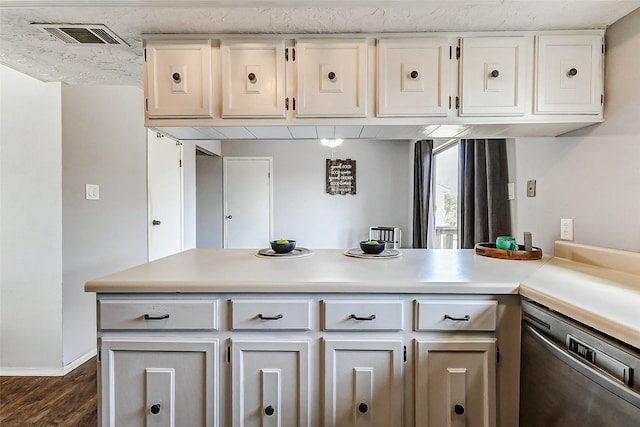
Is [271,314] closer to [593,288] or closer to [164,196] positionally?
[593,288]

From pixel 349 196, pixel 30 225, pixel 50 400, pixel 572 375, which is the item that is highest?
pixel 349 196

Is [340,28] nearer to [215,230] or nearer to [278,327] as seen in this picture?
[278,327]

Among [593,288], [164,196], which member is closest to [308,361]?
[593,288]

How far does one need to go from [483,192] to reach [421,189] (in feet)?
5.73

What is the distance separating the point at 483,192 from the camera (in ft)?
8.09

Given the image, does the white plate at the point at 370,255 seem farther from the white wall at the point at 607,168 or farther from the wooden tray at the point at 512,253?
the white wall at the point at 607,168

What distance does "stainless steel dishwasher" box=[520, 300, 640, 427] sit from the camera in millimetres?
737

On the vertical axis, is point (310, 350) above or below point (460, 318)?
below

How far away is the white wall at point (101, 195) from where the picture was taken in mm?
2164

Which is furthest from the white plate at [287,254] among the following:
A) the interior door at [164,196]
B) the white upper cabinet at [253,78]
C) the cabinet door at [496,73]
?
the interior door at [164,196]

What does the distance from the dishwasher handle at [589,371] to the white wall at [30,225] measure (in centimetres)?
279

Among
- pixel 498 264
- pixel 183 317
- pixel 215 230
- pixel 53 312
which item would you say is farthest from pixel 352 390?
pixel 215 230

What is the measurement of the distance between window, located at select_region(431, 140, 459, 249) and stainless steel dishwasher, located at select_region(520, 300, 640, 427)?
2.82 metres

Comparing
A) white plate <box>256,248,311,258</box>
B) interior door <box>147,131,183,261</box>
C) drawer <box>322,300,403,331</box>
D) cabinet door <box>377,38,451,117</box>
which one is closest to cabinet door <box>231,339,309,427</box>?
drawer <box>322,300,403,331</box>
